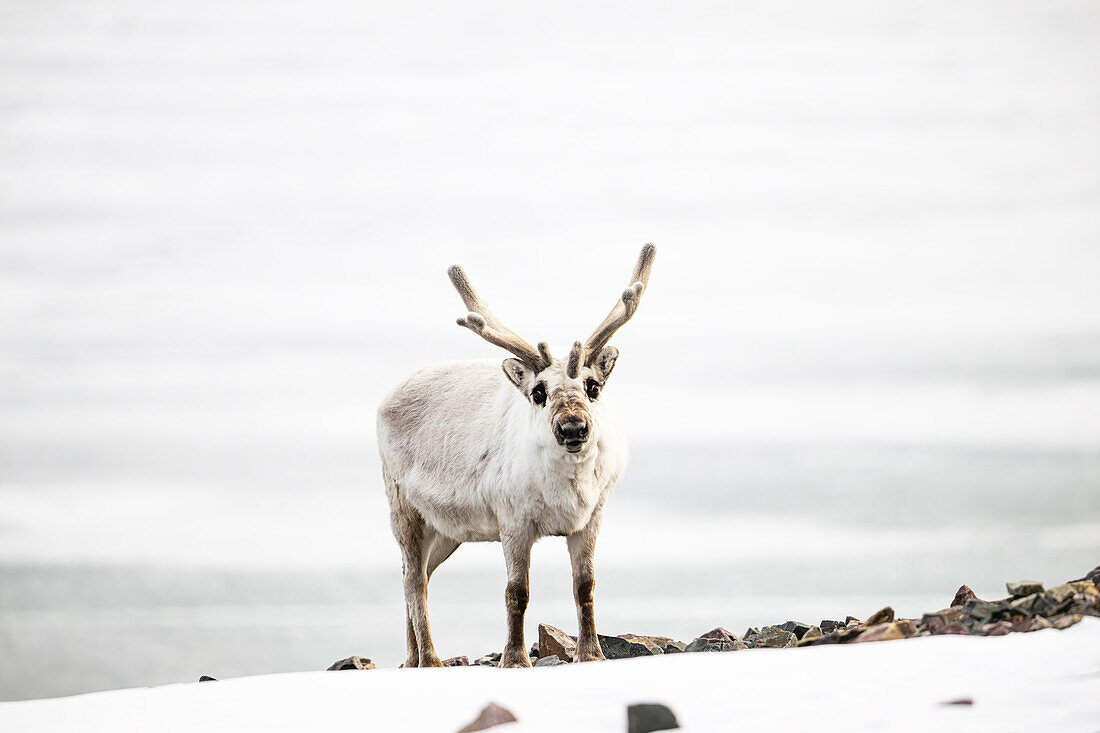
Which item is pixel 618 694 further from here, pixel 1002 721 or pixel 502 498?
pixel 502 498

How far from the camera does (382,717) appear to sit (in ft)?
24.1

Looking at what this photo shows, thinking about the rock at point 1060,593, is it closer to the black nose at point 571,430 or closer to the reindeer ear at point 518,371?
the black nose at point 571,430

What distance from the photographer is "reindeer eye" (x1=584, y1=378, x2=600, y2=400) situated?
10.6 m

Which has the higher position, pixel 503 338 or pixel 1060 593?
pixel 503 338

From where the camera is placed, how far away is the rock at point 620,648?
11730 mm

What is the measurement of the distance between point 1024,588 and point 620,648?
4.32 m

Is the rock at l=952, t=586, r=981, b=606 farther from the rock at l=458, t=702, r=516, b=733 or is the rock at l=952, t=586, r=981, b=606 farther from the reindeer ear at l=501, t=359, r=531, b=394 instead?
the rock at l=458, t=702, r=516, b=733

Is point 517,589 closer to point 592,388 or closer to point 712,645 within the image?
point 592,388

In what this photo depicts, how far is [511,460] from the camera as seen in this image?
1092 centimetres

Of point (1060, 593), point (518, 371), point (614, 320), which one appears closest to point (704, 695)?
point (1060, 593)

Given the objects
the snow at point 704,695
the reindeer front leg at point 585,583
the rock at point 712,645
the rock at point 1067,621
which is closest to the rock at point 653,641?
the rock at point 712,645

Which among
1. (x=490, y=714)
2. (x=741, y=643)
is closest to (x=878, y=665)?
(x=490, y=714)

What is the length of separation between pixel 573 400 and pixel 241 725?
4.06 m

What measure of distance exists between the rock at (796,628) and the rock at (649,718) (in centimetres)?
616
